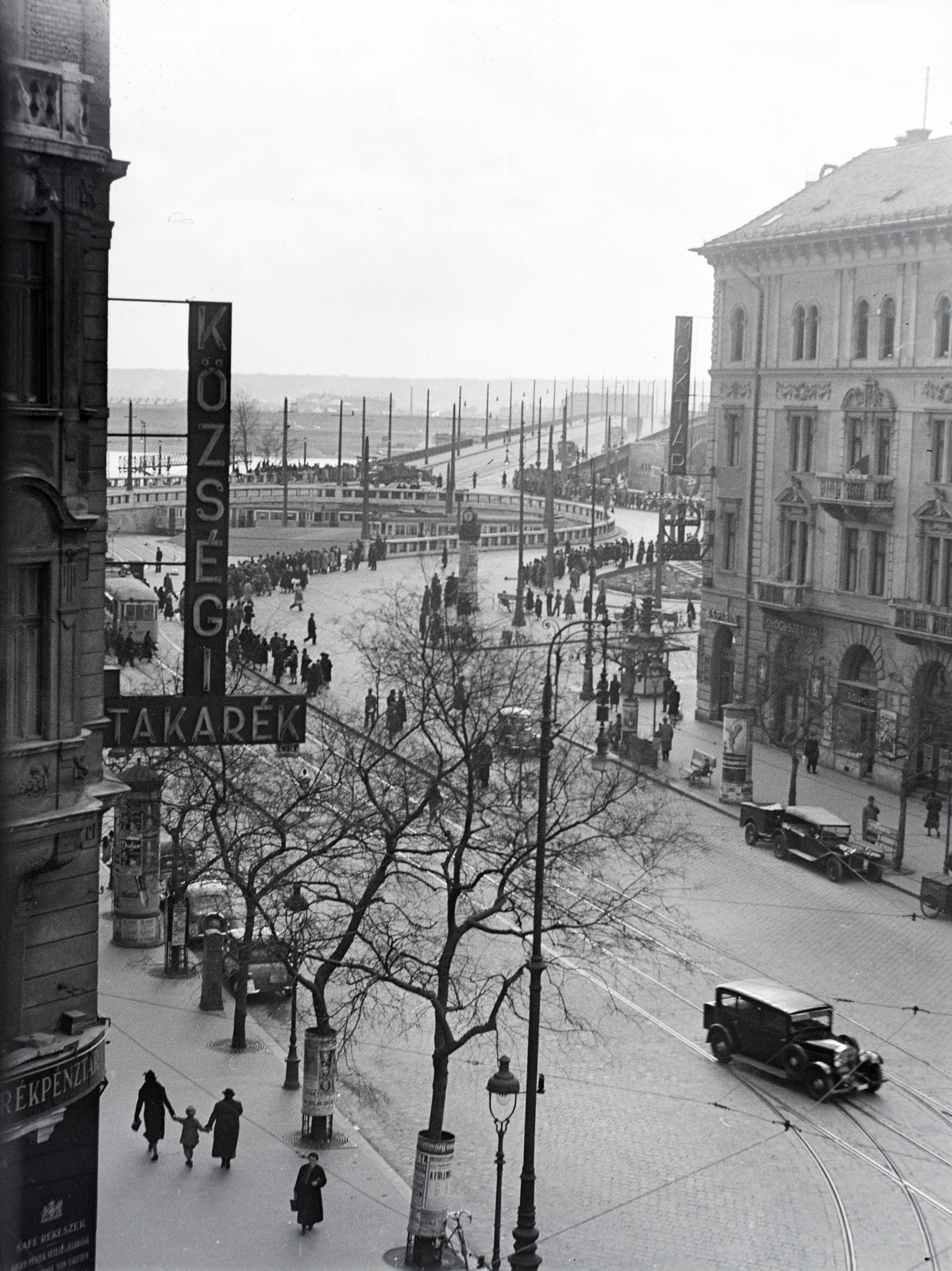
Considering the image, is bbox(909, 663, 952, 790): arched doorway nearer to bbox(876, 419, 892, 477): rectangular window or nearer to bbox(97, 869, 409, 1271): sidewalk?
bbox(876, 419, 892, 477): rectangular window

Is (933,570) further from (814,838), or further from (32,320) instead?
(32,320)

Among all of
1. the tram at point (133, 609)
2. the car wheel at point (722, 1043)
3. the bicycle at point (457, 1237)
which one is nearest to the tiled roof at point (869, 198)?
the tram at point (133, 609)

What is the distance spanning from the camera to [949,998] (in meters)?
27.7

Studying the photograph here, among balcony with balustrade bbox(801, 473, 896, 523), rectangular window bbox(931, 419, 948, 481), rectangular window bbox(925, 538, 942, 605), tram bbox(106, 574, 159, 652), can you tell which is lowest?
tram bbox(106, 574, 159, 652)

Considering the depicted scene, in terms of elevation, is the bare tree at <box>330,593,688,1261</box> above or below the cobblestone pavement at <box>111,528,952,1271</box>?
above

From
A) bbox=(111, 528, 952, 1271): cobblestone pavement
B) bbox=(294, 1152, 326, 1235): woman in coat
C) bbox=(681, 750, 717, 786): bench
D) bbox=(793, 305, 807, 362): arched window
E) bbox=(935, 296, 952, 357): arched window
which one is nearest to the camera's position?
bbox=(294, 1152, 326, 1235): woman in coat

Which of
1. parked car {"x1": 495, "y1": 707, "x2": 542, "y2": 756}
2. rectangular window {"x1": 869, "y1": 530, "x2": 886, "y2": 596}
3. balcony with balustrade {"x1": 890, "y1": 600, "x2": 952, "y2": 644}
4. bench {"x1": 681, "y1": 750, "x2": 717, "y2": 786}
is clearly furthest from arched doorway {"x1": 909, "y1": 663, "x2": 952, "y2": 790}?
parked car {"x1": 495, "y1": 707, "x2": 542, "y2": 756}

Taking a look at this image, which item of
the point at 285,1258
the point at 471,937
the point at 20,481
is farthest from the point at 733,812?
the point at 20,481

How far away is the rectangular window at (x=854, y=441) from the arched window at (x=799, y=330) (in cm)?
316

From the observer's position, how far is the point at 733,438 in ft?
176

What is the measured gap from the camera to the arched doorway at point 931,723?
41406mm

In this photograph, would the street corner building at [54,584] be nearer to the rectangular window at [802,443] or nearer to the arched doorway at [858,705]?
the arched doorway at [858,705]

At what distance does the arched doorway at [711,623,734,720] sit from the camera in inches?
2122

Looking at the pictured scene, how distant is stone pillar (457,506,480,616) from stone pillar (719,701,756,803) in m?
13.9
